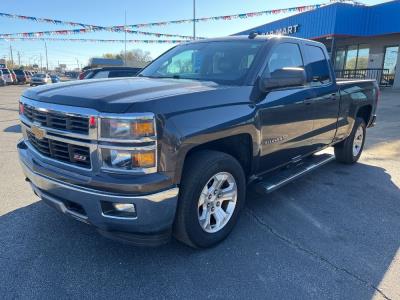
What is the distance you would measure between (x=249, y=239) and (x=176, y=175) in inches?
47.2

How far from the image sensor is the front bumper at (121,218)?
2.40 metres

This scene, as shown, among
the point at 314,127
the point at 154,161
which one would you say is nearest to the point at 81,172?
the point at 154,161

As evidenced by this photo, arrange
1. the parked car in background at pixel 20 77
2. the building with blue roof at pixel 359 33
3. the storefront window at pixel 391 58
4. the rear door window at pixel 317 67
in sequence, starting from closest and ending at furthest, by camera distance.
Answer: the rear door window at pixel 317 67, the building with blue roof at pixel 359 33, the storefront window at pixel 391 58, the parked car in background at pixel 20 77

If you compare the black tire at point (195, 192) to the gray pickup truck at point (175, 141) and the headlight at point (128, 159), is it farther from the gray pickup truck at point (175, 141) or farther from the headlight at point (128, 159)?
the headlight at point (128, 159)

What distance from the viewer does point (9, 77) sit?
37812 mm

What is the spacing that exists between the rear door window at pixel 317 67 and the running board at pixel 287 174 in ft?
3.50

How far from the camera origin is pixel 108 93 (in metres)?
2.61

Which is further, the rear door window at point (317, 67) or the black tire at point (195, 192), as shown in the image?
the rear door window at point (317, 67)

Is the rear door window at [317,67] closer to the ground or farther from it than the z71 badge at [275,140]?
farther from it

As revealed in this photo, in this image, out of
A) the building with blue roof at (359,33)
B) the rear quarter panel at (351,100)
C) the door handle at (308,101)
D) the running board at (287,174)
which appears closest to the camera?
the running board at (287,174)

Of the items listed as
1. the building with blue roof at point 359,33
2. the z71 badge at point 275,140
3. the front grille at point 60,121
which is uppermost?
the building with blue roof at point 359,33

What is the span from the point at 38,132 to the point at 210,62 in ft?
6.40

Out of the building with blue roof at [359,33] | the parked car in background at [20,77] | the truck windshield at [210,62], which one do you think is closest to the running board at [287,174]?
the truck windshield at [210,62]

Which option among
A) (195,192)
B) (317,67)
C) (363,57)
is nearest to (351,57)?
(363,57)
